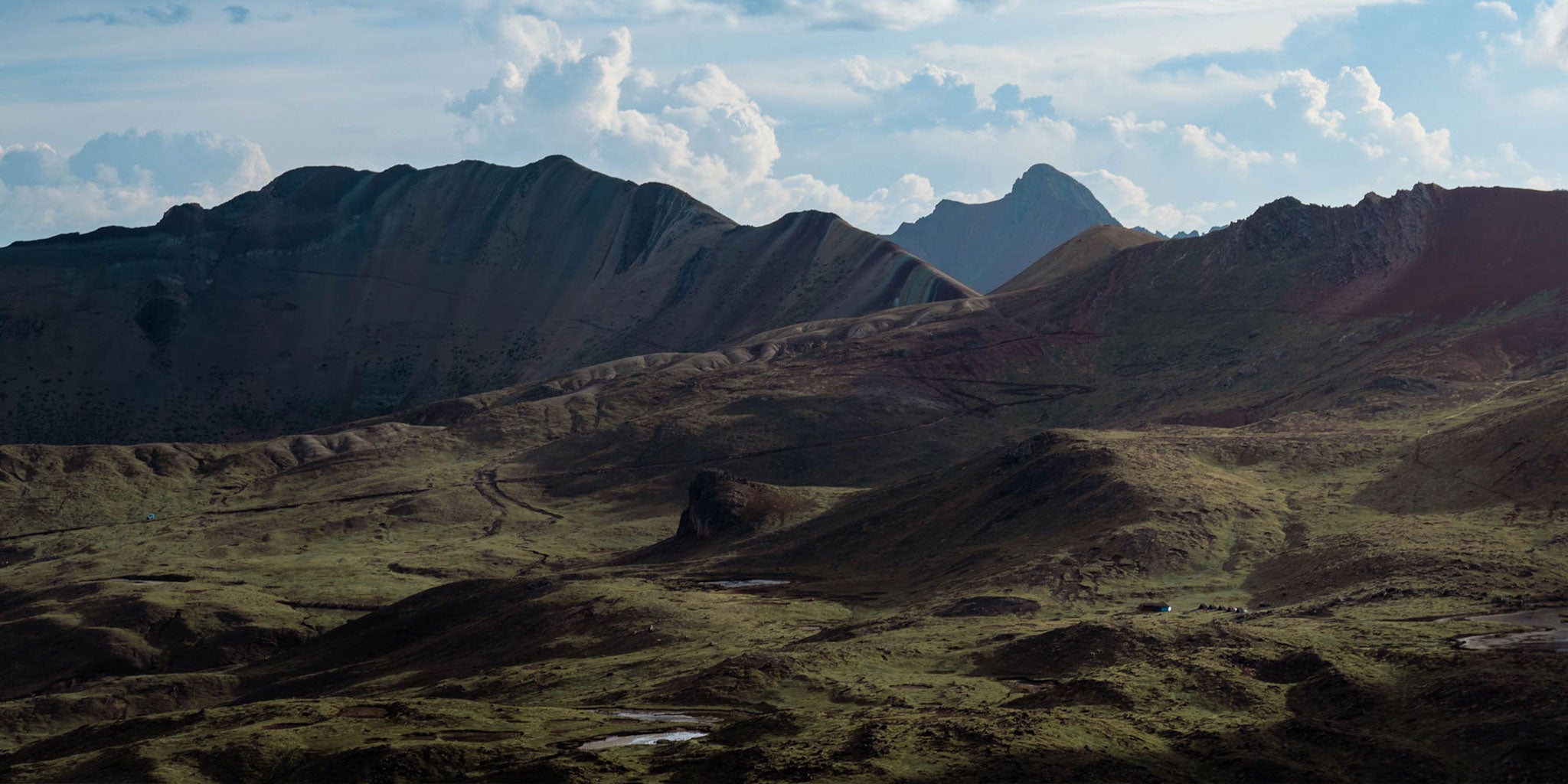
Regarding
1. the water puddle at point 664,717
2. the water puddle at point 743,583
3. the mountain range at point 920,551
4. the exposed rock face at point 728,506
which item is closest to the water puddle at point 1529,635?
the mountain range at point 920,551

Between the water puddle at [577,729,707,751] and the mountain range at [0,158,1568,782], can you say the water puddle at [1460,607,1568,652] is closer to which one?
the mountain range at [0,158,1568,782]

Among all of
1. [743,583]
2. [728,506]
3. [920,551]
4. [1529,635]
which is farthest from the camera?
[728,506]

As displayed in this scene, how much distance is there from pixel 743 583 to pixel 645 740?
127 ft

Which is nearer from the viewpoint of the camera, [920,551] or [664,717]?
[664,717]

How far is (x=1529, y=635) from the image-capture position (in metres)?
47.1

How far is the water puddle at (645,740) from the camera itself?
44188 millimetres

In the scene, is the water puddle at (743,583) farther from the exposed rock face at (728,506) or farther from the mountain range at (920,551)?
the exposed rock face at (728,506)

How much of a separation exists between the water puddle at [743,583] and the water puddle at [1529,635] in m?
39.9

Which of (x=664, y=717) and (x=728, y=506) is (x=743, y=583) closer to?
(x=728, y=506)

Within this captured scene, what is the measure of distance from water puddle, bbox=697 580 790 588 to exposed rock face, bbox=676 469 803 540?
41.3 ft

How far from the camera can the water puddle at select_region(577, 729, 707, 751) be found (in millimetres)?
44188

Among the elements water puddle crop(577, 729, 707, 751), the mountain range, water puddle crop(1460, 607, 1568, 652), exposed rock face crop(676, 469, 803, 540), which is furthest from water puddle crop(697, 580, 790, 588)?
water puddle crop(1460, 607, 1568, 652)

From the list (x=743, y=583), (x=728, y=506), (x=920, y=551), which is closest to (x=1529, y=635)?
(x=920, y=551)

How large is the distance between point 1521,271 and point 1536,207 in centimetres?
1094
